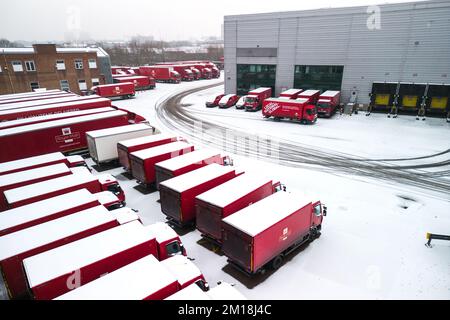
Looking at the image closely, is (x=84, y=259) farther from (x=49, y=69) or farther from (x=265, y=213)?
(x=49, y=69)

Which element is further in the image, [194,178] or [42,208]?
[194,178]

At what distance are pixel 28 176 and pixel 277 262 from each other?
47.6 ft

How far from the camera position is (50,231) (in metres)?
10.5

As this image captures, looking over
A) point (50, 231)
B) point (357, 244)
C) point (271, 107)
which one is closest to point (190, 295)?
point (50, 231)

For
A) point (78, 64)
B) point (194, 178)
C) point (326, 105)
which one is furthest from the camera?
point (78, 64)

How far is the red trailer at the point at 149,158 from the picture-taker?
17.8 m

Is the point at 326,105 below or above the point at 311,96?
below

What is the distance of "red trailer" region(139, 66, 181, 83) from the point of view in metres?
74.2

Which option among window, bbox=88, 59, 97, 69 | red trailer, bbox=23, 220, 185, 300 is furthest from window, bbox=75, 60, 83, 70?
red trailer, bbox=23, 220, 185, 300

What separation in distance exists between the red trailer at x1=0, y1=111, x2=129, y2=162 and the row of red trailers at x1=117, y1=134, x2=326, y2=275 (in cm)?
905

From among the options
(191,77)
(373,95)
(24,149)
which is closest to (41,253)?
(24,149)

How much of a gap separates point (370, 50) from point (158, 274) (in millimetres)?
41297

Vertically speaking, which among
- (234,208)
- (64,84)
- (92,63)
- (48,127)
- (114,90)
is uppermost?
(92,63)

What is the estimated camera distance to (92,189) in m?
15.0
